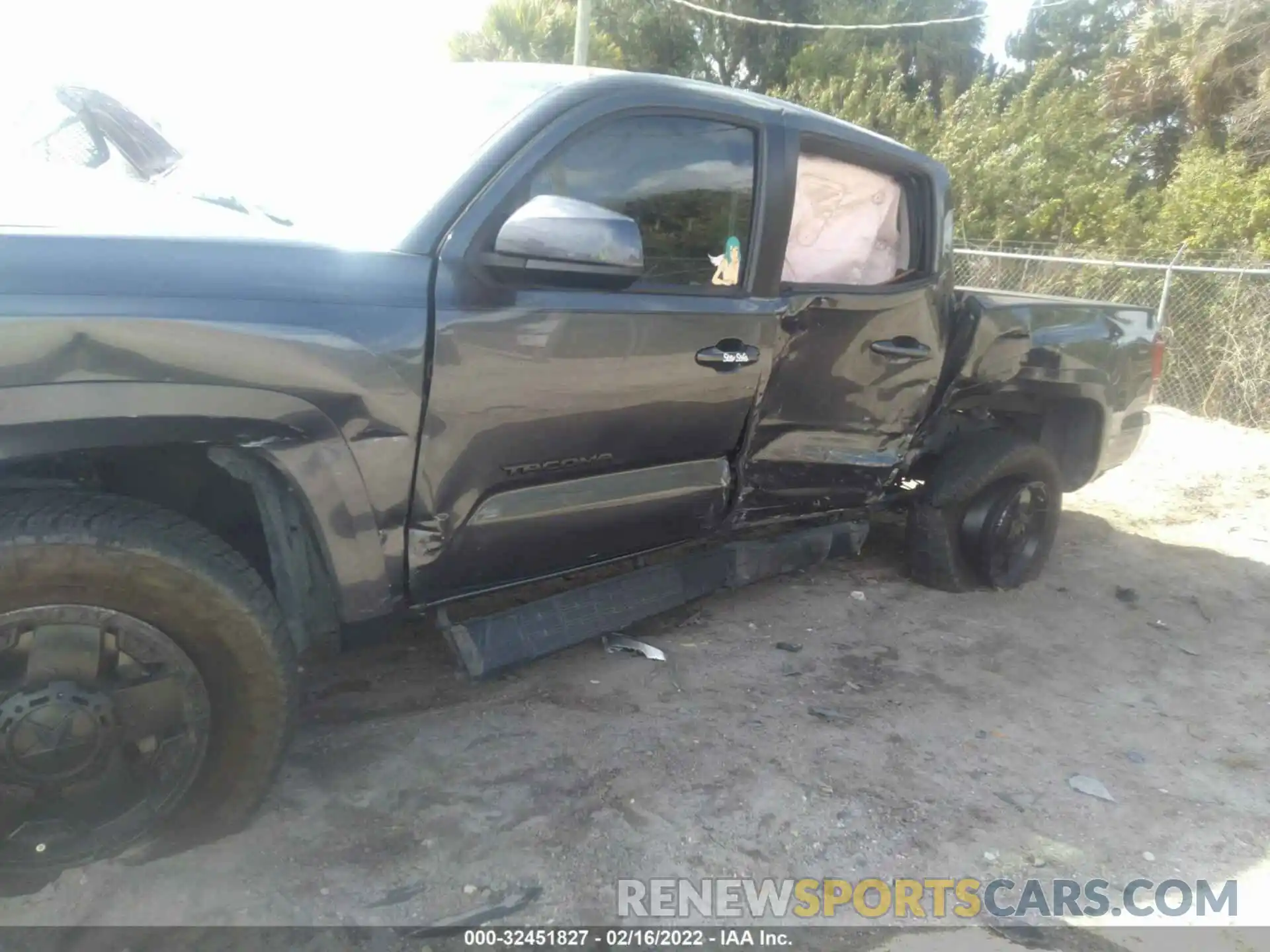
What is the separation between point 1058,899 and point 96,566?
242 cm

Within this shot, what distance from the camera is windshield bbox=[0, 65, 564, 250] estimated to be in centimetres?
249

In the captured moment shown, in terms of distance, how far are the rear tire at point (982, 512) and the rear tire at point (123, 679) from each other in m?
2.98

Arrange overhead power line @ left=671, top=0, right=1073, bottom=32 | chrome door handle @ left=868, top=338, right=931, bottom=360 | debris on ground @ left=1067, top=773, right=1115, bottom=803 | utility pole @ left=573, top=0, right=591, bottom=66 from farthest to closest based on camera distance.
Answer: overhead power line @ left=671, top=0, right=1073, bottom=32 → utility pole @ left=573, top=0, right=591, bottom=66 → chrome door handle @ left=868, top=338, right=931, bottom=360 → debris on ground @ left=1067, top=773, right=1115, bottom=803

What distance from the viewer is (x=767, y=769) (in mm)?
2998

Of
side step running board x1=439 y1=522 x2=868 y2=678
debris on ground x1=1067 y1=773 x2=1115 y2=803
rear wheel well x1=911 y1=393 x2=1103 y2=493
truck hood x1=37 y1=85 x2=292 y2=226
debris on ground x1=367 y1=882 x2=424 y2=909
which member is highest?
truck hood x1=37 y1=85 x2=292 y2=226

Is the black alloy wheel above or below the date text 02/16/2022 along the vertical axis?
above

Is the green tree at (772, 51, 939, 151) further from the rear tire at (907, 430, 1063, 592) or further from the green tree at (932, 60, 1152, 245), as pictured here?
the rear tire at (907, 430, 1063, 592)

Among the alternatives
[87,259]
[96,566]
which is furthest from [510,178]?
[96,566]

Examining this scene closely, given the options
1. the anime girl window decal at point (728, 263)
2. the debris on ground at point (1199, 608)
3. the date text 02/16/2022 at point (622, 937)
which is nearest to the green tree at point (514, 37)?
the debris on ground at point (1199, 608)

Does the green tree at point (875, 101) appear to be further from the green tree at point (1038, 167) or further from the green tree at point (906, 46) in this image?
the green tree at point (1038, 167)

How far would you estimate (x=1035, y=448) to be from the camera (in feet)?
14.7

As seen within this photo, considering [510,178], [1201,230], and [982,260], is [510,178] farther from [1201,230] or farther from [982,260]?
[1201,230]

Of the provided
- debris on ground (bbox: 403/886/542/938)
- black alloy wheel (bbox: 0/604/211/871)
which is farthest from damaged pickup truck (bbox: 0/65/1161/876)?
debris on ground (bbox: 403/886/542/938)

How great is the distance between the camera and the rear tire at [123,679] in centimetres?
203
